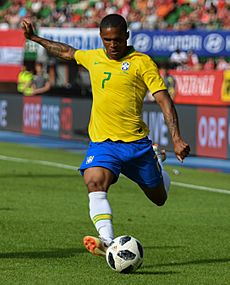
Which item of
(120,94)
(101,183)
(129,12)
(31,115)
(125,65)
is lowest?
(31,115)

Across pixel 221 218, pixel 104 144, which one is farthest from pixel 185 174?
pixel 104 144

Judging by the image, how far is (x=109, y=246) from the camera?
841 cm

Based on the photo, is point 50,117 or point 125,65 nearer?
point 125,65

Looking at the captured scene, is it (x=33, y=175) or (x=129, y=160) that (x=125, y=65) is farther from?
(x=33, y=175)

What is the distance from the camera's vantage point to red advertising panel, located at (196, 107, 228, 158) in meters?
22.3

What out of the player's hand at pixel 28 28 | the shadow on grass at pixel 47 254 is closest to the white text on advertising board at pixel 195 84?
the shadow on grass at pixel 47 254

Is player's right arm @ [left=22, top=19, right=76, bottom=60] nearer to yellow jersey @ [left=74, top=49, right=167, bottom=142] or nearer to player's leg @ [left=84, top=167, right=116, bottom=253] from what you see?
yellow jersey @ [left=74, top=49, right=167, bottom=142]

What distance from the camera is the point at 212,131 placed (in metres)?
22.7

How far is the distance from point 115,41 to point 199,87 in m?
21.3

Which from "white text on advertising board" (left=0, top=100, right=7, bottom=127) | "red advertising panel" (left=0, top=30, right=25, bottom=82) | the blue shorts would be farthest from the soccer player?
"red advertising panel" (left=0, top=30, right=25, bottom=82)

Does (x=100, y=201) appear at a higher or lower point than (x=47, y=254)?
higher

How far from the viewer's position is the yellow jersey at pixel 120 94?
351 inches

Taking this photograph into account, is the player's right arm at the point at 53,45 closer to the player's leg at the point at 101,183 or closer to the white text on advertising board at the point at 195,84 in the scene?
the player's leg at the point at 101,183

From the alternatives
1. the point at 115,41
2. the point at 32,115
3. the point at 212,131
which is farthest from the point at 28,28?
the point at 32,115
